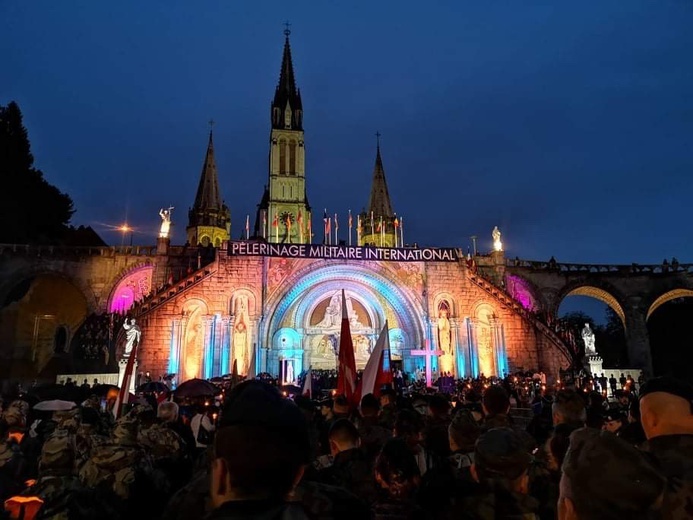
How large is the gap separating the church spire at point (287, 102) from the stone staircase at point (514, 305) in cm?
3160

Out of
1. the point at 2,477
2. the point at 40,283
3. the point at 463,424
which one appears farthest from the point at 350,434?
the point at 40,283

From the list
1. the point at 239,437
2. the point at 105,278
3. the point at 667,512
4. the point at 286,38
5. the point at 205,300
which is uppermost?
the point at 286,38

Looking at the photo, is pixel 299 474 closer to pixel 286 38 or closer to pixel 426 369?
pixel 426 369

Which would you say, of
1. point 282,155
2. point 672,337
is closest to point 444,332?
point 672,337

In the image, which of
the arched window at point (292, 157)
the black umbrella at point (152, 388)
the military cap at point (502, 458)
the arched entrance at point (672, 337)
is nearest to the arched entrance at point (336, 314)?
the black umbrella at point (152, 388)

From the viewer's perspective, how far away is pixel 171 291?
25.6 metres

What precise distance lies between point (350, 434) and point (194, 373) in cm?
2368

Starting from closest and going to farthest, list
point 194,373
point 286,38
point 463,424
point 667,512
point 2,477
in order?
point 667,512
point 463,424
point 2,477
point 194,373
point 286,38

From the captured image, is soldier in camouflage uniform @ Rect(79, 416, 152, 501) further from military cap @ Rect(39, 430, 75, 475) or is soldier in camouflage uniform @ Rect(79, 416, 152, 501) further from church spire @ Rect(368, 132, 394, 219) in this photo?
church spire @ Rect(368, 132, 394, 219)

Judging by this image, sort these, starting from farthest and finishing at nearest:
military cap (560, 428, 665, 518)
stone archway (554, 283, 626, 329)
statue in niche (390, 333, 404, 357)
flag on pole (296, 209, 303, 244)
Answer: flag on pole (296, 209, 303, 244) → stone archway (554, 283, 626, 329) → statue in niche (390, 333, 404, 357) → military cap (560, 428, 665, 518)

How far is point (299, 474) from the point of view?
64.9 inches

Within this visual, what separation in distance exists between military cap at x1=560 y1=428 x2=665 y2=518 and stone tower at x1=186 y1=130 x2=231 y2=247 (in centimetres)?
5170

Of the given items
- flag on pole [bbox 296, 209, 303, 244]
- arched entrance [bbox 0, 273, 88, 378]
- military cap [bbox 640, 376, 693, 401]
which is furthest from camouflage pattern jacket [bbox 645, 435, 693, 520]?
flag on pole [bbox 296, 209, 303, 244]

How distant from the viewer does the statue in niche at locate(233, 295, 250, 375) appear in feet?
85.7
